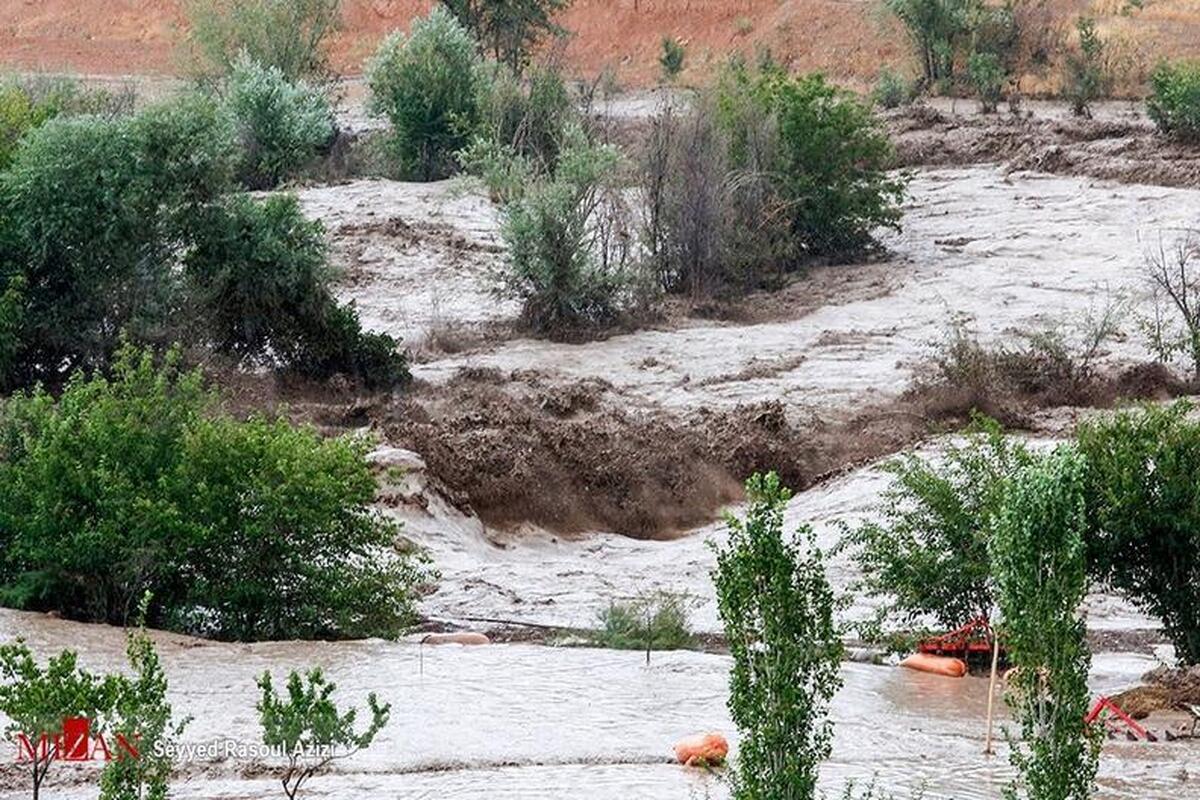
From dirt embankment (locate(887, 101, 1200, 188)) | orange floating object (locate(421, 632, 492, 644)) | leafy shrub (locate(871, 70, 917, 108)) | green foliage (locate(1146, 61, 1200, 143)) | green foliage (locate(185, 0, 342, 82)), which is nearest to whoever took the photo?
orange floating object (locate(421, 632, 492, 644))

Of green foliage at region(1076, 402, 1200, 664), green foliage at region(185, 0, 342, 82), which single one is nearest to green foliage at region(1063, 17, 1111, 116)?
green foliage at region(185, 0, 342, 82)

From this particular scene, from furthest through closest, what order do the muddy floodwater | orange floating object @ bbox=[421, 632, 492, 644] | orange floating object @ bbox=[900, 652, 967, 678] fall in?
1. orange floating object @ bbox=[421, 632, 492, 644]
2. orange floating object @ bbox=[900, 652, 967, 678]
3. the muddy floodwater

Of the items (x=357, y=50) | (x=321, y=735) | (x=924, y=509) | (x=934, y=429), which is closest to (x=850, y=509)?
(x=934, y=429)

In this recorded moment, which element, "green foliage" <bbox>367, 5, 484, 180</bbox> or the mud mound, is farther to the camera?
"green foliage" <bbox>367, 5, 484, 180</bbox>

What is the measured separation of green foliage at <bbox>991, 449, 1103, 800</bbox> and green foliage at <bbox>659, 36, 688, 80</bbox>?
46741mm

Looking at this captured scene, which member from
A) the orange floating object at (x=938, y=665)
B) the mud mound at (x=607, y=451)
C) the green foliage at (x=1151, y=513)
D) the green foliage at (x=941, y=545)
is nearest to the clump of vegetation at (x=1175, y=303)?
the mud mound at (x=607, y=451)

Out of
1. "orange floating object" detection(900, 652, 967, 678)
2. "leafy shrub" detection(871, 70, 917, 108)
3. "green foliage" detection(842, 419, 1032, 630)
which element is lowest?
"orange floating object" detection(900, 652, 967, 678)

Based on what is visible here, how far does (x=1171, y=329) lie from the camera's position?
77.4 ft

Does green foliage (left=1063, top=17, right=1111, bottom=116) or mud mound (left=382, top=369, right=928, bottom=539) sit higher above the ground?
green foliage (left=1063, top=17, right=1111, bottom=116)

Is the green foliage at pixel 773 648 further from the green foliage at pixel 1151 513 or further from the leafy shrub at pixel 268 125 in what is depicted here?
the leafy shrub at pixel 268 125

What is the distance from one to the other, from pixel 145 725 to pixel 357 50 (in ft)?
178

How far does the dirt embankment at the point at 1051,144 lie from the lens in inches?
1283

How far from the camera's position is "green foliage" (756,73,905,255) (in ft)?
95.2

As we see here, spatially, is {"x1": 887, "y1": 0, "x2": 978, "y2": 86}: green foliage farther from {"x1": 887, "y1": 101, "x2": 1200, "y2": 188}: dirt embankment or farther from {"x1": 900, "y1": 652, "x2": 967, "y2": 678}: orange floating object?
{"x1": 900, "y1": 652, "x2": 967, "y2": 678}: orange floating object
